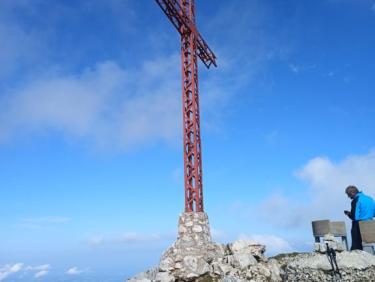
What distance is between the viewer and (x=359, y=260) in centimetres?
1179

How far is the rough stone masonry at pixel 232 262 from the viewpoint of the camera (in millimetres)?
12047

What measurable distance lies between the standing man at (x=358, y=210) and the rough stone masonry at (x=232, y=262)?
2.32ft

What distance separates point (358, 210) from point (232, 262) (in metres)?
7.62

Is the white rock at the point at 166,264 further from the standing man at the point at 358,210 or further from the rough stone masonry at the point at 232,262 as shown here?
the standing man at the point at 358,210

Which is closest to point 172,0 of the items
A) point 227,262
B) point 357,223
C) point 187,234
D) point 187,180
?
point 187,180

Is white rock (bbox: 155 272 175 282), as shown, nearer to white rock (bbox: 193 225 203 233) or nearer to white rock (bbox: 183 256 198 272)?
A: white rock (bbox: 183 256 198 272)

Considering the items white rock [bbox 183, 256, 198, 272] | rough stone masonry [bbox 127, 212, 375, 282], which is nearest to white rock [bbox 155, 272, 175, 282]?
rough stone masonry [bbox 127, 212, 375, 282]

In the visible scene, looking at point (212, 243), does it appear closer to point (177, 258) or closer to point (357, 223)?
point (177, 258)

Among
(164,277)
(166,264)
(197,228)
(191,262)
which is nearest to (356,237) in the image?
(191,262)

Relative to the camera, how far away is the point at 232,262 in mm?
18047

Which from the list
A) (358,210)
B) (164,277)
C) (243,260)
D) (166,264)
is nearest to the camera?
(358,210)

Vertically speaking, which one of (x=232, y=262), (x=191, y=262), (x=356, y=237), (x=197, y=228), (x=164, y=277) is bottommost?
(x=164, y=277)

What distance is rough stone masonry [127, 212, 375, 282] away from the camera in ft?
39.5

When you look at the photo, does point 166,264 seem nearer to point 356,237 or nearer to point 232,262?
point 232,262
